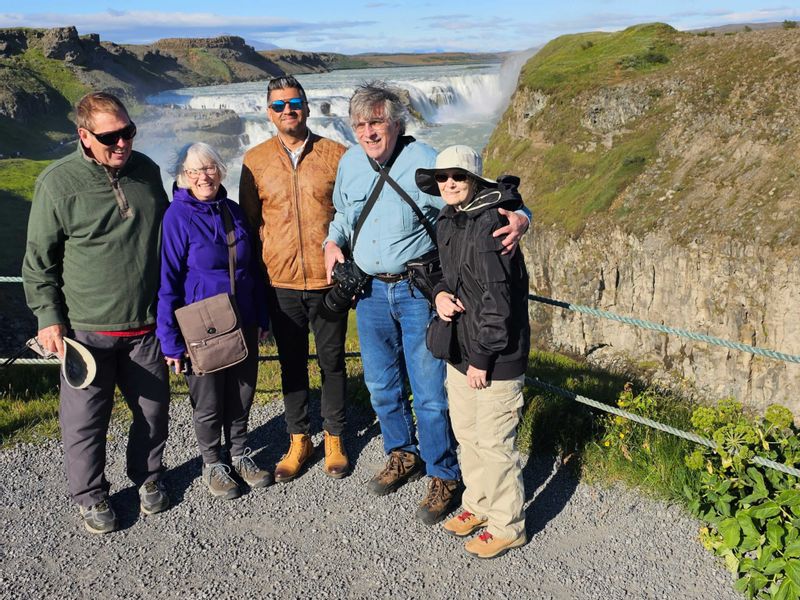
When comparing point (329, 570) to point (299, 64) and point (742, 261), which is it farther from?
point (299, 64)

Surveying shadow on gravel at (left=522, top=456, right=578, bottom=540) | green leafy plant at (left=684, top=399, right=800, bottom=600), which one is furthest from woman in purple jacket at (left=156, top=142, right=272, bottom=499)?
green leafy plant at (left=684, top=399, right=800, bottom=600)

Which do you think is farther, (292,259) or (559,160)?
(559,160)

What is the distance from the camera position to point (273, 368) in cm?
775

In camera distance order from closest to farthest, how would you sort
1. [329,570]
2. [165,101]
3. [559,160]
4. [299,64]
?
[329,570] < [559,160] < [165,101] < [299,64]

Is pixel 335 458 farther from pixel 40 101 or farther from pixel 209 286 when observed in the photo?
pixel 40 101

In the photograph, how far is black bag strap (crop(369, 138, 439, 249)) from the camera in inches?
176

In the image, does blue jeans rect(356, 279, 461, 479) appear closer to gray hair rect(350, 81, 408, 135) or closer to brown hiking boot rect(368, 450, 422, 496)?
brown hiking boot rect(368, 450, 422, 496)

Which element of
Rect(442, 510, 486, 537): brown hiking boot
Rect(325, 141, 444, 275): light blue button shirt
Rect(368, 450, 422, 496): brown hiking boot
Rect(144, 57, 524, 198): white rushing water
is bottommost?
Rect(144, 57, 524, 198): white rushing water

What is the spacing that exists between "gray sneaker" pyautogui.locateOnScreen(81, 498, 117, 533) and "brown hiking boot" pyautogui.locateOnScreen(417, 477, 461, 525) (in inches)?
77.5

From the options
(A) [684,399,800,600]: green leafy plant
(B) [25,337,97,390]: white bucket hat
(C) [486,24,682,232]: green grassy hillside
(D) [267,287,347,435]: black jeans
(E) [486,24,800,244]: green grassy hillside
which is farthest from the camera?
(C) [486,24,682,232]: green grassy hillside

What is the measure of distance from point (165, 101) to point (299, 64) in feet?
296

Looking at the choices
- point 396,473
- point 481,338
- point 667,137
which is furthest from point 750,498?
point 667,137

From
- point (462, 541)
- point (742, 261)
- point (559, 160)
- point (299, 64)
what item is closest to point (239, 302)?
point (462, 541)

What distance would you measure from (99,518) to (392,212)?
270cm
